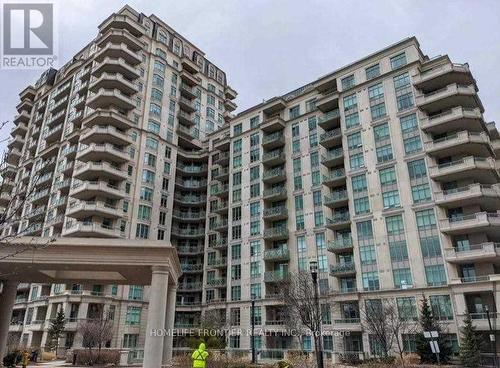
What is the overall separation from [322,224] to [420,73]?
855 inches

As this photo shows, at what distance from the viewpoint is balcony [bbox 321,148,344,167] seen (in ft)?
170

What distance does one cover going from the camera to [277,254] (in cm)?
5350

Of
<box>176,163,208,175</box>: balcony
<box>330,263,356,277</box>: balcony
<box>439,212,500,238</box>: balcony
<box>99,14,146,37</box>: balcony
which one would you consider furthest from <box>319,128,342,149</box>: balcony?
<box>99,14,146,37</box>: balcony

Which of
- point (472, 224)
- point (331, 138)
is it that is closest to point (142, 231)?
point (331, 138)

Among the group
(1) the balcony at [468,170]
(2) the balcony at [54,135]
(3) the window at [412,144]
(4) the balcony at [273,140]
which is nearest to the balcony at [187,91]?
(4) the balcony at [273,140]

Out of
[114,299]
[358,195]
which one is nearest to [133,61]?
[114,299]

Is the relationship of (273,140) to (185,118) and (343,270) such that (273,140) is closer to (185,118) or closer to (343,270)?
(185,118)

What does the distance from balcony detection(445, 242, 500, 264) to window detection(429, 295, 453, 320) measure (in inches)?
148

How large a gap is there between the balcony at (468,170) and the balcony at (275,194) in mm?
20244

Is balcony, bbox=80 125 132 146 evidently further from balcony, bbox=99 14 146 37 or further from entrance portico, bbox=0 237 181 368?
entrance portico, bbox=0 237 181 368

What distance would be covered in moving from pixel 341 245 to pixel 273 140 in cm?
1980

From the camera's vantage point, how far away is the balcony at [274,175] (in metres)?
57.6

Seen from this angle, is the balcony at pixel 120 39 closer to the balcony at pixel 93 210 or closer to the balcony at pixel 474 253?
the balcony at pixel 93 210

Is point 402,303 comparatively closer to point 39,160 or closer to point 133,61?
point 133,61
